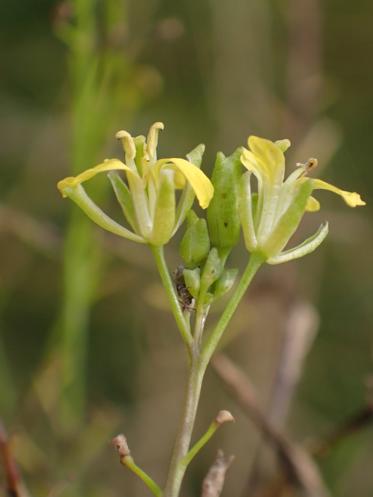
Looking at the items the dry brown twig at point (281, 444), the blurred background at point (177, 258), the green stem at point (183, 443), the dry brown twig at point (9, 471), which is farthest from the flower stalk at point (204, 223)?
the blurred background at point (177, 258)

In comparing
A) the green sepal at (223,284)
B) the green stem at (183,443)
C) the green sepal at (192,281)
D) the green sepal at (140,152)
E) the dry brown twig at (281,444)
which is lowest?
the dry brown twig at (281,444)

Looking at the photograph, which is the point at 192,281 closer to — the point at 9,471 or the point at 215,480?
the point at 215,480

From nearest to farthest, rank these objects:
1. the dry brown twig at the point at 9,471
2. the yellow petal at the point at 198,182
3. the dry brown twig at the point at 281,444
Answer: the yellow petal at the point at 198,182 → the dry brown twig at the point at 9,471 → the dry brown twig at the point at 281,444

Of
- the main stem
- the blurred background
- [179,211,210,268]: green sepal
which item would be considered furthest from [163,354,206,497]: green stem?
the blurred background

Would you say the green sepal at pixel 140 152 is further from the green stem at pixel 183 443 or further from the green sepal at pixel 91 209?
the green stem at pixel 183 443

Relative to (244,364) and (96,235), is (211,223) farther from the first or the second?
(244,364)

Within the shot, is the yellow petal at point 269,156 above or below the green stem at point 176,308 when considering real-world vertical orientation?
above

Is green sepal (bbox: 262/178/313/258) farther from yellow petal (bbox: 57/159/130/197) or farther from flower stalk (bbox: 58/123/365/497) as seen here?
yellow petal (bbox: 57/159/130/197)
